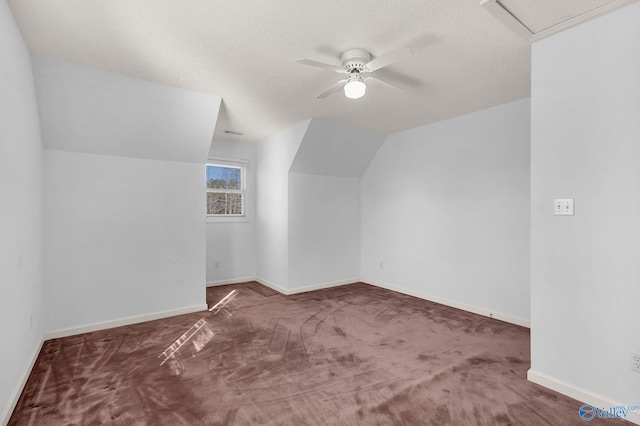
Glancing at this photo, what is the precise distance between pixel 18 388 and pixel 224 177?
3891 mm

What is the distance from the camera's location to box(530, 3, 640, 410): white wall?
1865mm

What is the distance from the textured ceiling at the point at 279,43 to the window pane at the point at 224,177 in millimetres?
2233

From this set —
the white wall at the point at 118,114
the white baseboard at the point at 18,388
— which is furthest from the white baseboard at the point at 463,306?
the white baseboard at the point at 18,388

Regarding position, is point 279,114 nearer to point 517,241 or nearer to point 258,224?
point 258,224

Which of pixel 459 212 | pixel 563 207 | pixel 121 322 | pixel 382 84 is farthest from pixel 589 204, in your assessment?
pixel 121 322

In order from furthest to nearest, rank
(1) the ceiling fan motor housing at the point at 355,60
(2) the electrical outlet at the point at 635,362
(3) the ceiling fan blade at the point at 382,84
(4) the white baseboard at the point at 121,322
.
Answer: (4) the white baseboard at the point at 121,322, (3) the ceiling fan blade at the point at 382,84, (1) the ceiling fan motor housing at the point at 355,60, (2) the electrical outlet at the point at 635,362

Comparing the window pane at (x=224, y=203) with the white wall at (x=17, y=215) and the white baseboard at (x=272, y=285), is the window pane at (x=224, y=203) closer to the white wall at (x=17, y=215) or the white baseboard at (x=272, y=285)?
the white baseboard at (x=272, y=285)

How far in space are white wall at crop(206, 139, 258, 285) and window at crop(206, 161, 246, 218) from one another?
0.13m

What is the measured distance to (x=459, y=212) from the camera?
160 inches

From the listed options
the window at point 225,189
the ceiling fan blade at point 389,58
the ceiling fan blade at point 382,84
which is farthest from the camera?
the window at point 225,189

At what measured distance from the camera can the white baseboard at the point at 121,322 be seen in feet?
10.2

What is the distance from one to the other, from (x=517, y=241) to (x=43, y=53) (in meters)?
4.89

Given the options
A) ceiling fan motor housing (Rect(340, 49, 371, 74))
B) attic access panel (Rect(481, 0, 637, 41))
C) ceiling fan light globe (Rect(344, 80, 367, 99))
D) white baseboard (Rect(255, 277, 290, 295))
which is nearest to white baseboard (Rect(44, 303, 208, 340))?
white baseboard (Rect(255, 277, 290, 295))

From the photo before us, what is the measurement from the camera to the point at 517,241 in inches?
138
